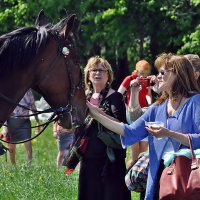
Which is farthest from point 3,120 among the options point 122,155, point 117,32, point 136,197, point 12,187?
point 117,32

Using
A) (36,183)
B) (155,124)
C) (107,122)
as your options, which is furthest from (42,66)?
(36,183)

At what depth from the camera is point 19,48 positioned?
19.7 ft

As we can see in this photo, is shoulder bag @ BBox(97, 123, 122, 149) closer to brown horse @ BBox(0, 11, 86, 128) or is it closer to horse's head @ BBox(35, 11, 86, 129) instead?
horse's head @ BBox(35, 11, 86, 129)

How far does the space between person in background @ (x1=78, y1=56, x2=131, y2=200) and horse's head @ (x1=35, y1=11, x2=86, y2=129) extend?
4.33 feet

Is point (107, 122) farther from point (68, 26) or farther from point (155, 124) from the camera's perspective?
point (68, 26)

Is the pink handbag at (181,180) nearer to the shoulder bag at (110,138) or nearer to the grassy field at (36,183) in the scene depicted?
the shoulder bag at (110,138)

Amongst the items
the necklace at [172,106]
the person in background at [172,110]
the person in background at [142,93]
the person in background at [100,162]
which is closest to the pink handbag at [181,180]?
the person in background at [172,110]

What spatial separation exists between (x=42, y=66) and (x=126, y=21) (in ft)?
48.9

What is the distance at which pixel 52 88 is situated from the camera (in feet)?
20.3

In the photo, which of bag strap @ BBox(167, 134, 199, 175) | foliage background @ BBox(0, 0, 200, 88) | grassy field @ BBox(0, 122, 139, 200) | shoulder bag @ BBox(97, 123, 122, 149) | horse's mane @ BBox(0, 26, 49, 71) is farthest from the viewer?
foliage background @ BBox(0, 0, 200, 88)

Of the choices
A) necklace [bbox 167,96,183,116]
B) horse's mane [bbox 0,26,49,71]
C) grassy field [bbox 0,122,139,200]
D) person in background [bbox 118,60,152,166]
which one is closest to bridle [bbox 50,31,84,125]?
horse's mane [bbox 0,26,49,71]

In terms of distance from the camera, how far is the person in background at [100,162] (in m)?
7.77

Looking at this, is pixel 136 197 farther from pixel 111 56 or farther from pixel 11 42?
pixel 111 56

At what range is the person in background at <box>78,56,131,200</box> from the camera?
306 inches
